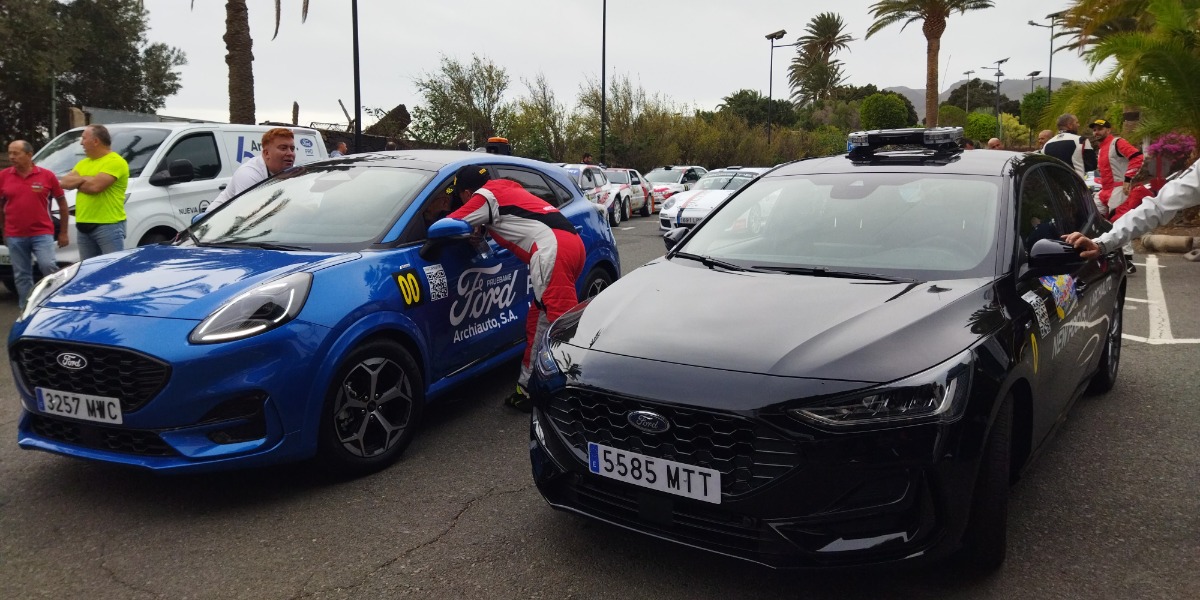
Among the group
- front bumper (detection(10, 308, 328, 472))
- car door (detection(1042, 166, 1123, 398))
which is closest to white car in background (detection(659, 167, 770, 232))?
car door (detection(1042, 166, 1123, 398))

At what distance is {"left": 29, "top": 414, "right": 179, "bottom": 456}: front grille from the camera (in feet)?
11.1

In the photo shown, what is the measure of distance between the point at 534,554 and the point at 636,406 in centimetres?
85

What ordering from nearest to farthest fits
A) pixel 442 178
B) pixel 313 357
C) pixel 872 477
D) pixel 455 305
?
1. pixel 872 477
2. pixel 313 357
3. pixel 455 305
4. pixel 442 178

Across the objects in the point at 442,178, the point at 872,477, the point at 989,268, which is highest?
the point at 442,178

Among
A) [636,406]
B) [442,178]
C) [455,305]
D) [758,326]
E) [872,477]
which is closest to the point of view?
[872,477]

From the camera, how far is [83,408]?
3.42 m

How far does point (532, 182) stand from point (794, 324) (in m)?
3.17

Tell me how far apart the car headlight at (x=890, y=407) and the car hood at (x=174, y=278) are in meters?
2.41

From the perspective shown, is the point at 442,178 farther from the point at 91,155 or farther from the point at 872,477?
the point at 91,155

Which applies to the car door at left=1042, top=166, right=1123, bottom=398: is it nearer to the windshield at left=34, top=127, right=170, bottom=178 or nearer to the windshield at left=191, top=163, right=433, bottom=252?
the windshield at left=191, top=163, right=433, bottom=252

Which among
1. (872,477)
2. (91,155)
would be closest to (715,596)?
(872,477)

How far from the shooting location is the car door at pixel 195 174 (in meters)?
8.70

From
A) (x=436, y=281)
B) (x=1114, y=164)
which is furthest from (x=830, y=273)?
(x=1114, y=164)

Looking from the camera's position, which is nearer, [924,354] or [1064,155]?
[924,354]
